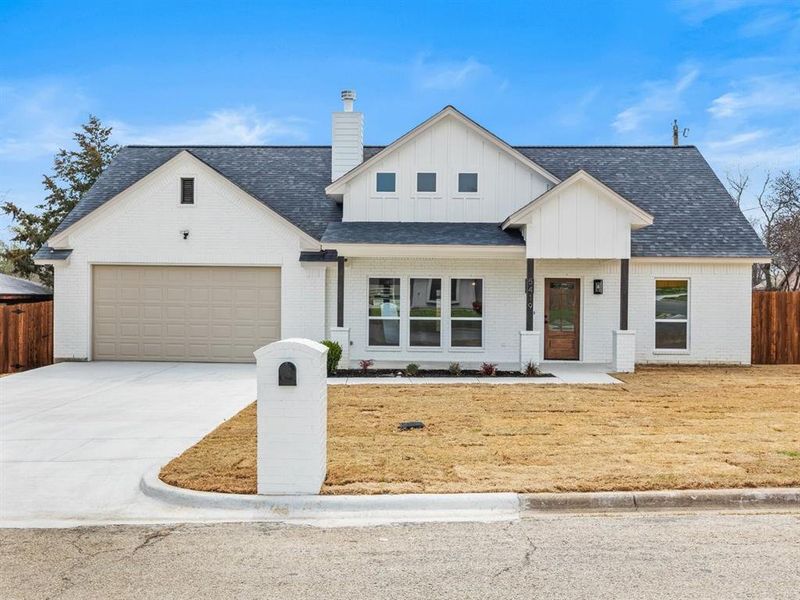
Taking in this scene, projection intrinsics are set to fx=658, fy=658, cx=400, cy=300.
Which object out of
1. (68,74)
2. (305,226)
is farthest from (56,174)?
(305,226)

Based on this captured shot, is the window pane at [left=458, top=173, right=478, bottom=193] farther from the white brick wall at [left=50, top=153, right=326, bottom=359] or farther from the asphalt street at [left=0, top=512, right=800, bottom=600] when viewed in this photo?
the asphalt street at [left=0, top=512, right=800, bottom=600]

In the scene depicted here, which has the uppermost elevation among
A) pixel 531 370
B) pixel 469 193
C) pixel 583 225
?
pixel 469 193

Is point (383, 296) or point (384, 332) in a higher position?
point (383, 296)

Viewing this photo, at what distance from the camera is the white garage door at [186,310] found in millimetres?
16734

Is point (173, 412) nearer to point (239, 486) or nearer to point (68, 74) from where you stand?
point (239, 486)

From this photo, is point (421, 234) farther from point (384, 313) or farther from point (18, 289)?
point (18, 289)

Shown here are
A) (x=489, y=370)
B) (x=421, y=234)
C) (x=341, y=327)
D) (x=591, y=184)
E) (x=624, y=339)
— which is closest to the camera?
(x=489, y=370)

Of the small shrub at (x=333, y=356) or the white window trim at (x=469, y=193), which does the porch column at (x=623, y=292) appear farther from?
the small shrub at (x=333, y=356)

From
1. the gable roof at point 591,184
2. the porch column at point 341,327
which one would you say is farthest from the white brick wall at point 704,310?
the porch column at point 341,327

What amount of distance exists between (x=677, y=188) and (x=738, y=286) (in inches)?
145

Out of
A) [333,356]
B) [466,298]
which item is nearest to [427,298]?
[466,298]

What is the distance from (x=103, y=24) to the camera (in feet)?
60.5

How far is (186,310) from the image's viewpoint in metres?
16.8

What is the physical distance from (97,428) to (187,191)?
885 cm
